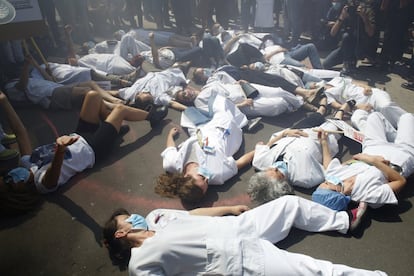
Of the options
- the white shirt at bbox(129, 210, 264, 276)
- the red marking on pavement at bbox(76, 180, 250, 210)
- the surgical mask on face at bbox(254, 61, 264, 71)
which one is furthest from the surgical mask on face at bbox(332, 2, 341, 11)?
the white shirt at bbox(129, 210, 264, 276)

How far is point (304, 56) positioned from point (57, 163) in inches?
235

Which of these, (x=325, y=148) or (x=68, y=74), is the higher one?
(x=68, y=74)

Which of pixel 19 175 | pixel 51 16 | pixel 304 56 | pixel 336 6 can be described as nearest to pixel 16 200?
pixel 19 175

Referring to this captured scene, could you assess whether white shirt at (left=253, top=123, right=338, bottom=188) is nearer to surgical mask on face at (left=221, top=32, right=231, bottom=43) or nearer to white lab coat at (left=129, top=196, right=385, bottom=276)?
white lab coat at (left=129, top=196, right=385, bottom=276)

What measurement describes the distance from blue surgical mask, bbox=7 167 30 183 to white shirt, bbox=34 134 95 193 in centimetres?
12

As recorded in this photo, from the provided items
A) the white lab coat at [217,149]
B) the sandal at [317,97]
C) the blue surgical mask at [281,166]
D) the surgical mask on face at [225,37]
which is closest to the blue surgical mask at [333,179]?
the blue surgical mask at [281,166]

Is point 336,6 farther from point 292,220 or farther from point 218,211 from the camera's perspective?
point 218,211

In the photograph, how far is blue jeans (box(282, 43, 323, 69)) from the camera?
707cm

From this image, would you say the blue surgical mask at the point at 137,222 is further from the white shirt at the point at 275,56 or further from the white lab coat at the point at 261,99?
the white shirt at the point at 275,56

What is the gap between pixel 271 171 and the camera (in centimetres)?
370

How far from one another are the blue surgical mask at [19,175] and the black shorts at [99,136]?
2.91 feet

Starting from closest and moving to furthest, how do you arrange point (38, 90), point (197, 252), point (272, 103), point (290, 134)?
point (197, 252) < point (290, 134) < point (272, 103) < point (38, 90)

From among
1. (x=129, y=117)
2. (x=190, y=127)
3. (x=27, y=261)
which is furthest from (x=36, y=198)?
(x=190, y=127)

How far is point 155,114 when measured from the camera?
5.29 metres
